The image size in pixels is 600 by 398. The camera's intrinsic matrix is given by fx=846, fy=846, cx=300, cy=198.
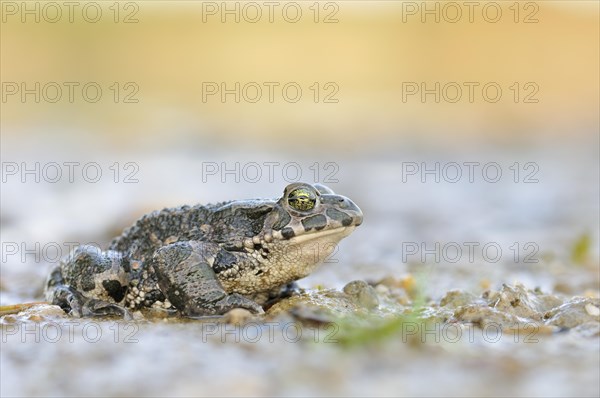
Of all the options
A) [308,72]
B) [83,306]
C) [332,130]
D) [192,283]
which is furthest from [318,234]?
[308,72]

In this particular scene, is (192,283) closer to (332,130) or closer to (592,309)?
(592,309)

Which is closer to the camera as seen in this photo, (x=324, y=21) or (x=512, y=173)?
(x=512, y=173)

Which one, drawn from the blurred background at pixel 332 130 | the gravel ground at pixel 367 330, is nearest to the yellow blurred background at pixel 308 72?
the blurred background at pixel 332 130

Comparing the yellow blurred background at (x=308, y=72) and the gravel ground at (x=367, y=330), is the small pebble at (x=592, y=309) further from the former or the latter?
the yellow blurred background at (x=308, y=72)

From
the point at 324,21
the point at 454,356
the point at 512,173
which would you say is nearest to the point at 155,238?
the point at 454,356

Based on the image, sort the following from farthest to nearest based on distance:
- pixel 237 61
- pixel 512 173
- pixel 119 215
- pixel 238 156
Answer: pixel 237 61, pixel 238 156, pixel 512 173, pixel 119 215

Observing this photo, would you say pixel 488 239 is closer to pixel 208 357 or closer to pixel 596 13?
pixel 208 357
